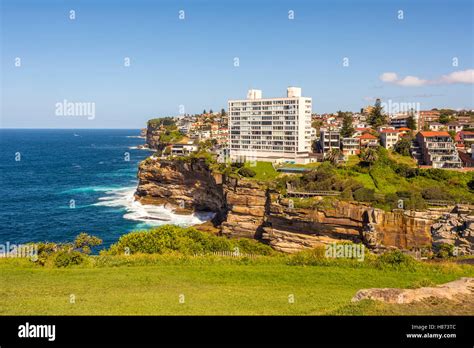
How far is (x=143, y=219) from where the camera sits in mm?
62219

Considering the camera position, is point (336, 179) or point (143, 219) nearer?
point (336, 179)

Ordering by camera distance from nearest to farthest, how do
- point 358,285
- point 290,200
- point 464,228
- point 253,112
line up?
point 358,285
point 464,228
point 290,200
point 253,112

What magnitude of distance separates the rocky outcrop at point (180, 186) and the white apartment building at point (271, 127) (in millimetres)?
8075

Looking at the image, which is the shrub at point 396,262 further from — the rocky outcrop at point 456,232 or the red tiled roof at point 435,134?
the red tiled roof at point 435,134

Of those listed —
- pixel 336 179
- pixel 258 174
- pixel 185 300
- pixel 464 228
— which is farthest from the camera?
pixel 258 174

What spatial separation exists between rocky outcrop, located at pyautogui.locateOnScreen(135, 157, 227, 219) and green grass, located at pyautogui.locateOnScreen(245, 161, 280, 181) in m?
6.35

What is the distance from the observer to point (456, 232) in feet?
132

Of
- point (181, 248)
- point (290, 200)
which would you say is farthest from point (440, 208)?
point (181, 248)

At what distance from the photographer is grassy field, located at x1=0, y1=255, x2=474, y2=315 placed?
18.3 metres

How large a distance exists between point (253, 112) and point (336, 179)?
Answer: 28.4 meters

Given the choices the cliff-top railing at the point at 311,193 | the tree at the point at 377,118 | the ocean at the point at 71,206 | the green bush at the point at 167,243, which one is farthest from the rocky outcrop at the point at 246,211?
the tree at the point at 377,118

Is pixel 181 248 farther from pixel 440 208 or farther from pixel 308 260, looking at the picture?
pixel 440 208

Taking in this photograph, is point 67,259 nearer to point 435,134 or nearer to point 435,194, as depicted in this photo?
point 435,194

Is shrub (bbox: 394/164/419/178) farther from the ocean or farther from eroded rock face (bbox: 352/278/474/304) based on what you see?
eroded rock face (bbox: 352/278/474/304)
